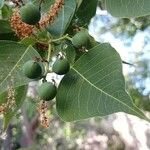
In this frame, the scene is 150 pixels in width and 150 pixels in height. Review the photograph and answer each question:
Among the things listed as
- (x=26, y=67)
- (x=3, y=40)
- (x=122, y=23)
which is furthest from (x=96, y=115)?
(x=122, y=23)

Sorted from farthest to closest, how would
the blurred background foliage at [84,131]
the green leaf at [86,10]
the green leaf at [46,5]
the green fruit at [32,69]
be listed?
the blurred background foliage at [84,131] < the green leaf at [86,10] < the green leaf at [46,5] < the green fruit at [32,69]

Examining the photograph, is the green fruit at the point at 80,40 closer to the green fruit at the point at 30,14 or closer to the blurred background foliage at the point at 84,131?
the green fruit at the point at 30,14

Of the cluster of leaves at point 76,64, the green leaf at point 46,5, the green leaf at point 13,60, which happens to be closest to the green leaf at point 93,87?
the cluster of leaves at point 76,64

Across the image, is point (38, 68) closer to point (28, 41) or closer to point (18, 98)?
point (28, 41)

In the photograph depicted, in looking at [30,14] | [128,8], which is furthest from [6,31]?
[128,8]

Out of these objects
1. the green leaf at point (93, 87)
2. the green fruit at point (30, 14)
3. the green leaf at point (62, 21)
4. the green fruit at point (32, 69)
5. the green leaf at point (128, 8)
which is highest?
the green fruit at point (30, 14)

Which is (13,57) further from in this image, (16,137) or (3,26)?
(16,137)
